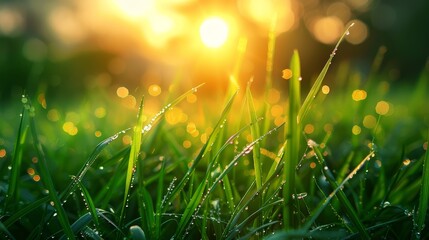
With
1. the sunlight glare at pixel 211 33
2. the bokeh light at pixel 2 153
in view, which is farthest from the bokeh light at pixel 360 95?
the bokeh light at pixel 2 153

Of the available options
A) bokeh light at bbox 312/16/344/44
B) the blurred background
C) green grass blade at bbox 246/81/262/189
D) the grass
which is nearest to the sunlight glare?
the grass

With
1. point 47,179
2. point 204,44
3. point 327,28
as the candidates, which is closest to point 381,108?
point 47,179

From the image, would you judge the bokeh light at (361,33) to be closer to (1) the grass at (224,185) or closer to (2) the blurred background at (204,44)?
(2) the blurred background at (204,44)

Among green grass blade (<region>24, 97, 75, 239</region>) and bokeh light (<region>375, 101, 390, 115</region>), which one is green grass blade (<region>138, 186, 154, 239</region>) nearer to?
green grass blade (<region>24, 97, 75, 239</region>)

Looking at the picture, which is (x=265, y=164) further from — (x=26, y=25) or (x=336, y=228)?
(x=26, y=25)

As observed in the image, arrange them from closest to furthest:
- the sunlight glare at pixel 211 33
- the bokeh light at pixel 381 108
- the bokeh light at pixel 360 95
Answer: the bokeh light at pixel 381 108
the bokeh light at pixel 360 95
the sunlight glare at pixel 211 33
